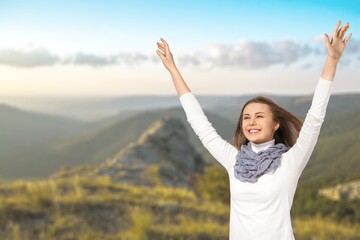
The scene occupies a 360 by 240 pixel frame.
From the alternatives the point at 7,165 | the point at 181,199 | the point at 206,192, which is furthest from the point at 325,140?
the point at 181,199

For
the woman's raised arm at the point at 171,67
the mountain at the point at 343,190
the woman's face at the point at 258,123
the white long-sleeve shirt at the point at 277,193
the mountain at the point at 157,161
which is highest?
the woman's raised arm at the point at 171,67

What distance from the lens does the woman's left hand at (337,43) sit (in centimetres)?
300

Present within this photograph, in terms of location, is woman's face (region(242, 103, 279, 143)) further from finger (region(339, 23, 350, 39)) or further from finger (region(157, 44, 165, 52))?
finger (region(157, 44, 165, 52))

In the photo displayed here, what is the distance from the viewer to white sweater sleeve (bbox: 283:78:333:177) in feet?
9.82

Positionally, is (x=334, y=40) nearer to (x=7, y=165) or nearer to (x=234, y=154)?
(x=234, y=154)

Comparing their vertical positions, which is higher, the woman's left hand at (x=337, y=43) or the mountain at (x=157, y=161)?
the woman's left hand at (x=337, y=43)

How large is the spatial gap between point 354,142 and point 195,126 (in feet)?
538

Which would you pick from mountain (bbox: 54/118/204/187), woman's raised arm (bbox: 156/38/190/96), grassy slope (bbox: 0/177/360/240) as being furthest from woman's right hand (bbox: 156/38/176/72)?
mountain (bbox: 54/118/204/187)

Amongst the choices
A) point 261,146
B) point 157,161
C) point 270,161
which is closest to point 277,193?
point 270,161

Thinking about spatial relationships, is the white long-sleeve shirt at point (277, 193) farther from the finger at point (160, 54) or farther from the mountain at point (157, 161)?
the mountain at point (157, 161)

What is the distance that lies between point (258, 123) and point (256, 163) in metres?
0.34

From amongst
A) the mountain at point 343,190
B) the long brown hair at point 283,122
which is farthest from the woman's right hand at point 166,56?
the mountain at point 343,190

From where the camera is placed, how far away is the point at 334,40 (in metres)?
3.01

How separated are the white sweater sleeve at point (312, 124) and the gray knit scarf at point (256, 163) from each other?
131mm
